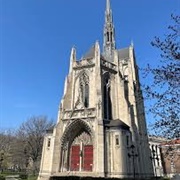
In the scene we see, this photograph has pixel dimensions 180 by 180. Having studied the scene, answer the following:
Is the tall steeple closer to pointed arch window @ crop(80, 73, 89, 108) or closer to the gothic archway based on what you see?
pointed arch window @ crop(80, 73, 89, 108)

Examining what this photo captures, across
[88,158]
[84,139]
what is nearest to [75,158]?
[88,158]

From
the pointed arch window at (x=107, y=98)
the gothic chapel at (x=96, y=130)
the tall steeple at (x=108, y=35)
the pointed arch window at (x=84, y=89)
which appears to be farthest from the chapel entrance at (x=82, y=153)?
the tall steeple at (x=108, y=35)

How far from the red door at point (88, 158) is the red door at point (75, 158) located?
3.07 ft

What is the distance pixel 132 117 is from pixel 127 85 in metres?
6.43

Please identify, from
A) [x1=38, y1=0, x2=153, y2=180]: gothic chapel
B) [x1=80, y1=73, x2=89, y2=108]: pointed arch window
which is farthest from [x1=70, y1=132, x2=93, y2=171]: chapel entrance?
[x1=80, y1=73, x2=89, y2=108]: pointed arch window

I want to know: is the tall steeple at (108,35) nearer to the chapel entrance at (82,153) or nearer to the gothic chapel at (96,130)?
the gothic chapel at (96,130)

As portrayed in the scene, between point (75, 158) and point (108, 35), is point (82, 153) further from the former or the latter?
Result: point (108, 35)

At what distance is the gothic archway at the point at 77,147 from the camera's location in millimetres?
25469

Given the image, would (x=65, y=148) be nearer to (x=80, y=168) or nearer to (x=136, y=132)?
(x=80, y=168)

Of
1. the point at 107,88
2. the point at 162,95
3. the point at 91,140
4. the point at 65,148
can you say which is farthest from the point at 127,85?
the point at 162,95

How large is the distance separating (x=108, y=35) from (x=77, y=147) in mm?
27863

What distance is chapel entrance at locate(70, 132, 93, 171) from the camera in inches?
1001

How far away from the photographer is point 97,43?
30.0 metres

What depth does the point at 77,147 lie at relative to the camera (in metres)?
26.7
